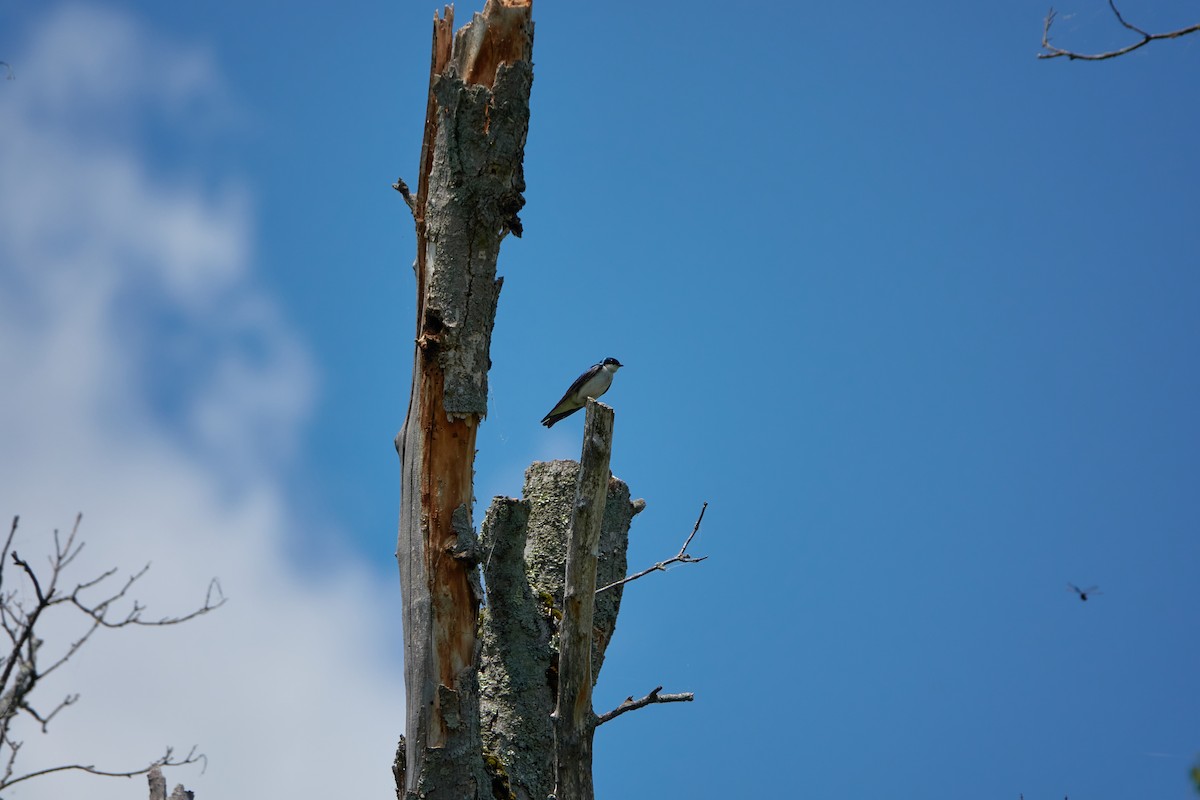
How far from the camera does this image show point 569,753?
5.06m

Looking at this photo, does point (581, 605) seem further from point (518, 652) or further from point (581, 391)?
point (581, 391)

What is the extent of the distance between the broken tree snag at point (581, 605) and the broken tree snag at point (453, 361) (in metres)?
0.43

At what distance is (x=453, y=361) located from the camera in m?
5.31

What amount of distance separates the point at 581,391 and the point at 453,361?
4799 millimetres

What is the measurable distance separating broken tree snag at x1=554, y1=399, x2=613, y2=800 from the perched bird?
4870mm

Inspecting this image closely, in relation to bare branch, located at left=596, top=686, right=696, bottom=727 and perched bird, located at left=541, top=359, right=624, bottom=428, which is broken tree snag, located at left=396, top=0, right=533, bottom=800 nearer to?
bare branch, located at left=596, top=686, right=696, bottom=727

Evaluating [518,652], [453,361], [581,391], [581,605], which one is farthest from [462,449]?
[581,391]

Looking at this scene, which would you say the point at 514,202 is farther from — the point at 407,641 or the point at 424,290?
the point at 407,641

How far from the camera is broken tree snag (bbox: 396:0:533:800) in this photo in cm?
513

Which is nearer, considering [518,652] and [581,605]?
[581,605]

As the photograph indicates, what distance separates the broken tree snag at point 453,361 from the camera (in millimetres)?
5129

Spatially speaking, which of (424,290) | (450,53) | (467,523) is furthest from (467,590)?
(450,53)

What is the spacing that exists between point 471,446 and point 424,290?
31.5 inches

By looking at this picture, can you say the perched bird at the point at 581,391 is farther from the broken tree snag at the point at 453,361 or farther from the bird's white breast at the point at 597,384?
the broken tree snag at the point at 453,361
